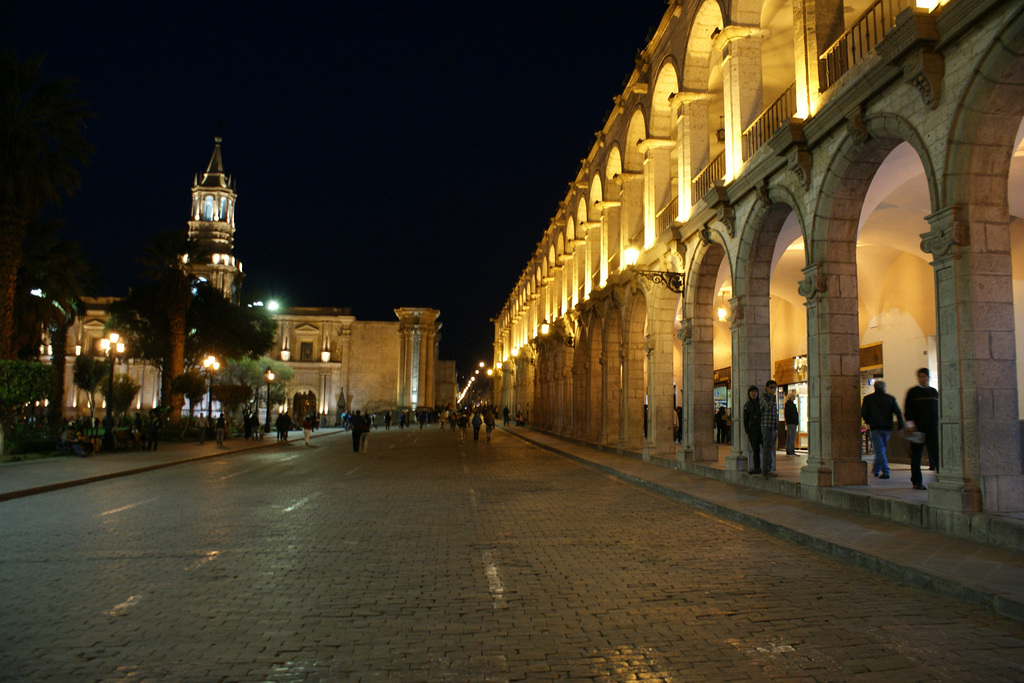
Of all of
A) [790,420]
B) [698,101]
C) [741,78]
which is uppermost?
[698,101]

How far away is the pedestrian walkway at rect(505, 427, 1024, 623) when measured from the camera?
563 centimetres

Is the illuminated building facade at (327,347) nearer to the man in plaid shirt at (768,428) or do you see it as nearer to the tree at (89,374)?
the tree at (89,374)

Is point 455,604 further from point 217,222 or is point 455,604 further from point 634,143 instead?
point 217,222

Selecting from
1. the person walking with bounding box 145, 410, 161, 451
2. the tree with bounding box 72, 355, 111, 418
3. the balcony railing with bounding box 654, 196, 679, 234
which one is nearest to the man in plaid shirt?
the balcony railing with bounding box 654, 196, 679, 234

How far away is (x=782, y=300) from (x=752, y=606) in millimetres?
20838

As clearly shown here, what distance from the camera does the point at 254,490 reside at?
1339 cm

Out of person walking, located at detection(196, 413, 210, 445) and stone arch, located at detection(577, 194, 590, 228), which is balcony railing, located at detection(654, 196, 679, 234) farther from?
person walking, located at detection(196, 413, 210, 445)

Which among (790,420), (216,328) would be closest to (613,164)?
(790,420)

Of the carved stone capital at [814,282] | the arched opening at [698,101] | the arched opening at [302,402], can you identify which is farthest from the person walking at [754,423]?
the arched opening at [302,402]

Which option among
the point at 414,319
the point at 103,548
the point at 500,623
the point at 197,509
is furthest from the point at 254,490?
the point at 414,319

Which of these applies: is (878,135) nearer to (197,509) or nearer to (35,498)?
(197,509)

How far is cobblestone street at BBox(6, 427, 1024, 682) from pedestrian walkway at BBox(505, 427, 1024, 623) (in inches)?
7.8

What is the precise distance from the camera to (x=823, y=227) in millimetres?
10938

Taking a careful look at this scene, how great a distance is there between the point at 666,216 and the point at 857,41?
886 cm
